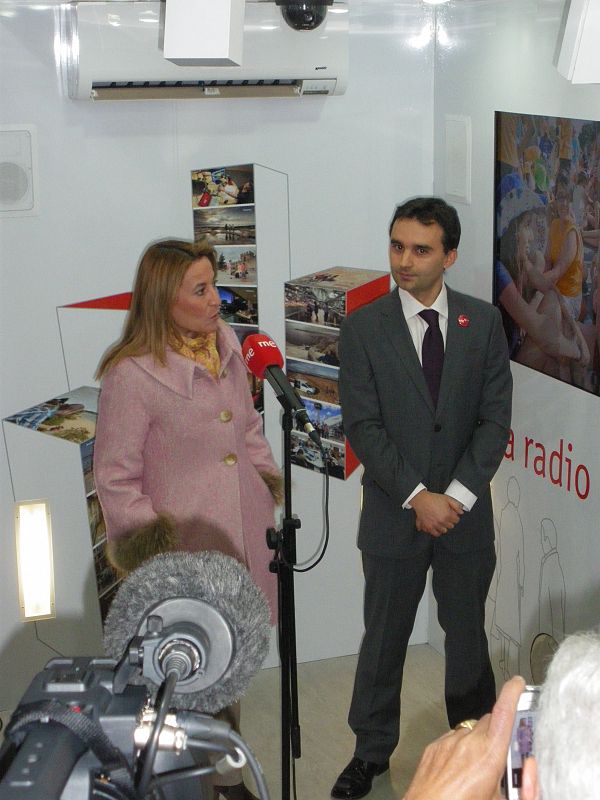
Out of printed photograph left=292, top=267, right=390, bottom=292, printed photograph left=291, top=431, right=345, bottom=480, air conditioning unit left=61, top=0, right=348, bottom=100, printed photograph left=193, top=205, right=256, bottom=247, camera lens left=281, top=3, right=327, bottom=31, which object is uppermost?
camera lens left=281, top=3, right=327, bottom=31

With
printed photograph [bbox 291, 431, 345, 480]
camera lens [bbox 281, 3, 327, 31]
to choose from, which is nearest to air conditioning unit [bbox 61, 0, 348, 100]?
camera lens [bbox 281, 3, 327, 31]

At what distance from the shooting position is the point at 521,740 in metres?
1.19

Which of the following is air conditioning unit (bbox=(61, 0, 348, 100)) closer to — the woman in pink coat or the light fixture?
the woman in pink coat

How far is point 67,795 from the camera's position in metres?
0.95

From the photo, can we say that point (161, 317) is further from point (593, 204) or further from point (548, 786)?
point (548, 786)

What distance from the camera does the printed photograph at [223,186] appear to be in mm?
3691

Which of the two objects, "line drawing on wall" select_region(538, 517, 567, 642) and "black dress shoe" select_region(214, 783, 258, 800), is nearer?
"black dress shoe" select_region(214, 783, 258, 800)

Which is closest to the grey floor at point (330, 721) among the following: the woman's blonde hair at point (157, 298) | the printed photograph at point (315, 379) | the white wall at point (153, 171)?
the white wall at point (153, 171)

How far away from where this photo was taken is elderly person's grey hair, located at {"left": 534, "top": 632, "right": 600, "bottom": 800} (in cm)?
105

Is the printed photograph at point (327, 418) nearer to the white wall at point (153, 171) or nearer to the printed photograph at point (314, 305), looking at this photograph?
the white wall at point (153, 171)

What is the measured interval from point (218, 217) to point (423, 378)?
41.6 inches

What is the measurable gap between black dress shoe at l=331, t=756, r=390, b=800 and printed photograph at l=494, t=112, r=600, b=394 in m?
1.36

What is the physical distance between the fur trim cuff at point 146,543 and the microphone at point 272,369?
1.65 ft

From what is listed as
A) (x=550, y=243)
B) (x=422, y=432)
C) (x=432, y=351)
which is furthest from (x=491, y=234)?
(x=422, y=432)
